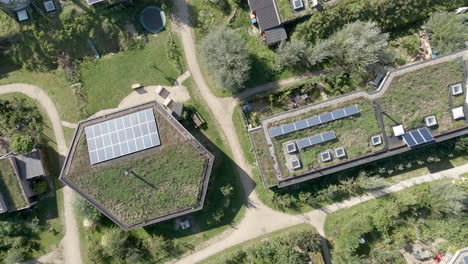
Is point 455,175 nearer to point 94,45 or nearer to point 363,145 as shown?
point 363,145

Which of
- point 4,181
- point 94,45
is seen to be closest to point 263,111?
point 94,45

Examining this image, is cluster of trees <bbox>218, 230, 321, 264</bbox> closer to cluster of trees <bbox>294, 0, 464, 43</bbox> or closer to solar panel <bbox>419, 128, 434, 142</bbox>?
solar panel <bbox>419, 128, 434, 142</bbox>

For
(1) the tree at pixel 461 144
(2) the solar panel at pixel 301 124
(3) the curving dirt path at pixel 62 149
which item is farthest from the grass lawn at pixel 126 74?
(1) the tree at pixel 461 144

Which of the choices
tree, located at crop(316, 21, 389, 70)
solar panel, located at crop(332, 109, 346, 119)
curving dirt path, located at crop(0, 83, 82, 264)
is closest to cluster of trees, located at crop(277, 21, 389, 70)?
tree, located at crop(316, 21, 389, 70)

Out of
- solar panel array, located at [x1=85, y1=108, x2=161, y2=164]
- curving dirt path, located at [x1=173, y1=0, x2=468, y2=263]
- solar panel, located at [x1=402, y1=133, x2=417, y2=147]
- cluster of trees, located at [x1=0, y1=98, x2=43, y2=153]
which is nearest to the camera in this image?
solar panel, located at [x1=402, y1=133, x2=417, y2=147]

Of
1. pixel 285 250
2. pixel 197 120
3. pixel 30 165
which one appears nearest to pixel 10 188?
pixel 30 165

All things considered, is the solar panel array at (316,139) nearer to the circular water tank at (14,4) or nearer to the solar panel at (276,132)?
the solar panel at (276,132)
